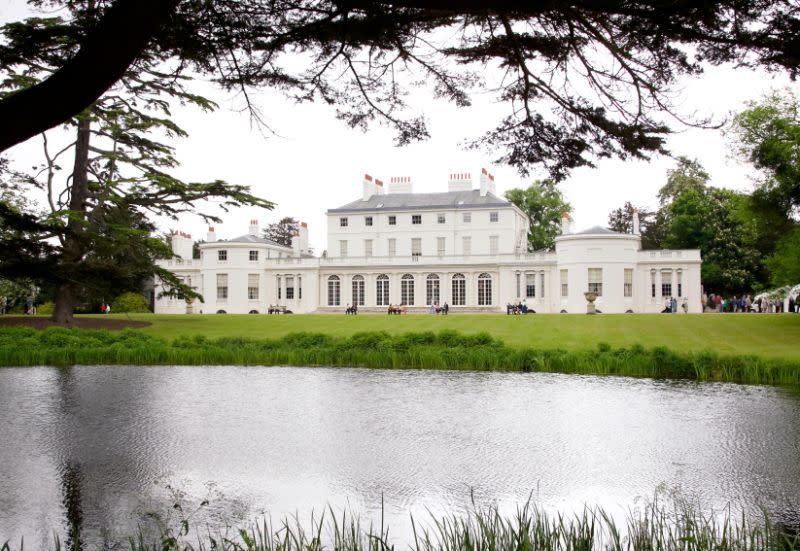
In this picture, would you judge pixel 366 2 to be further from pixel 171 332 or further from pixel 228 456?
pixel 171 332

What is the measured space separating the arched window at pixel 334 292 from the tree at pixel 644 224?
22.7 metres

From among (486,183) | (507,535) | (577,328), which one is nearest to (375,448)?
(507,535)

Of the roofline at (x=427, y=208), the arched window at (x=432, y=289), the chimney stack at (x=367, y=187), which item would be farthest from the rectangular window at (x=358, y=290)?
the chimney stack at (x=367, y=187)

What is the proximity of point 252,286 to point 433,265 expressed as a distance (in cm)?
1271

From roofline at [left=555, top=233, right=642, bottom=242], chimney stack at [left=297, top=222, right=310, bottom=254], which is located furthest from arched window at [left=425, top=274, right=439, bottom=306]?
chimney stack at [left=297, top=222, right=310, bottom=254]

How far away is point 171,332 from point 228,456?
1870cm

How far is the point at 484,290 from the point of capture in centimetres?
4659

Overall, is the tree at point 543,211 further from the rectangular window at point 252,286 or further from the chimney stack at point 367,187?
the rectangular window at point 252,286

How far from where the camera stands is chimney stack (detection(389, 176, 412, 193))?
175ft

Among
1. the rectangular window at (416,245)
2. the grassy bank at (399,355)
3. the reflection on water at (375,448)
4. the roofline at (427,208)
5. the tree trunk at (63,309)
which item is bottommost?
the reflection on water at (375,448)

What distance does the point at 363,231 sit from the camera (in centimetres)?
5175

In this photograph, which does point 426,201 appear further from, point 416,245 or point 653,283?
point 653,283

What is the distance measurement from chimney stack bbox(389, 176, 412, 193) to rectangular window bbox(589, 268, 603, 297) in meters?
17.1

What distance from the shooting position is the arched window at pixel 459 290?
46938mm
